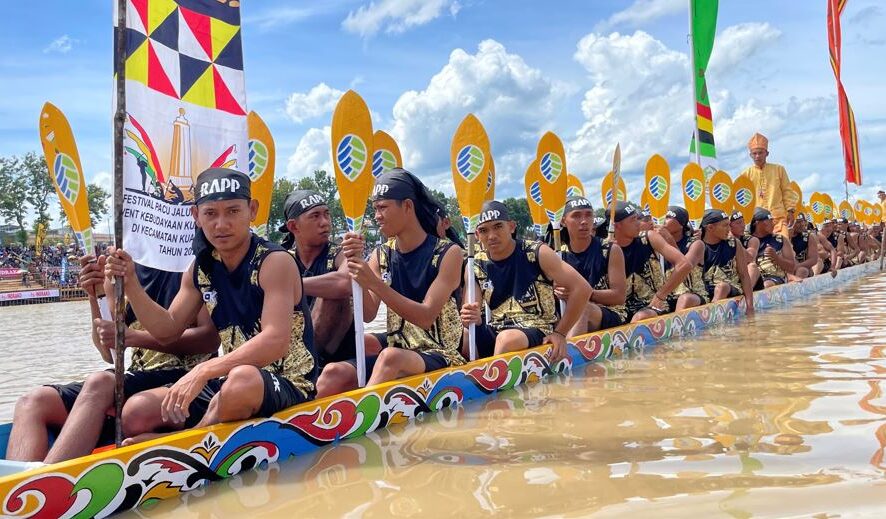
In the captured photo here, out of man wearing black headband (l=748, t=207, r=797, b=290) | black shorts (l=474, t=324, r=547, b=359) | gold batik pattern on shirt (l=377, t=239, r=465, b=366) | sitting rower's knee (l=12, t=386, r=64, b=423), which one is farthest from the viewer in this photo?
man wearing black headband (l=748, t=207, r=797, b=290)

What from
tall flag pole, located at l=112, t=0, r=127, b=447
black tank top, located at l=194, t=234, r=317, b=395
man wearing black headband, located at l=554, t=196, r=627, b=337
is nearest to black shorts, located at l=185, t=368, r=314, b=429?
black tank top, located at l=194, t=234, r=317, b=395

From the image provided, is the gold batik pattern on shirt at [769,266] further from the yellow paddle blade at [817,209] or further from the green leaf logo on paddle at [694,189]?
the yellow paddle blade at [817,209]

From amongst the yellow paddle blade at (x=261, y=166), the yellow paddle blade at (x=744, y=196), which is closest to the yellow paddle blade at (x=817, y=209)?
the yellow paddle blade at (x=744, y=196)

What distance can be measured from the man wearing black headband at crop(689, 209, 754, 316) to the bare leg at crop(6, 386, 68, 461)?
708 centimetres

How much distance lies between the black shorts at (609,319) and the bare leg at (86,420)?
13.1ft

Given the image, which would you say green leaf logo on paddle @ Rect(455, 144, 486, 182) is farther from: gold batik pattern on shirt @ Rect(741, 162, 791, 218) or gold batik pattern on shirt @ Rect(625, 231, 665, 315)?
gold batik pattern on shirt @ Rect(741, 162, 791, 218)

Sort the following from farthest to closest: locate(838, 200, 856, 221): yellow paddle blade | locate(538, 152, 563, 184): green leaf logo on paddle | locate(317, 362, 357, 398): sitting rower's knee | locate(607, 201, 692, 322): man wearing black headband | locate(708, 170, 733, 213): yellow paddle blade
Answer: locate(838, 200, 856, 221): yellow paddle blade, locate(708, 170, 733, 213): yellow paddle blade, locate(607, 201, 692, 322): man wearing black headband, locate(538, 152, 563, 184): green leaf logo on paddle, locate(317, 362, 357, 398): sitting rower's knee

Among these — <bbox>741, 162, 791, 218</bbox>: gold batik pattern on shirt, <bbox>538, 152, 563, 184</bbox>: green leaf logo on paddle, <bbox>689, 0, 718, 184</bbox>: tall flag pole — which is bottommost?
<bbox>538, 152, 563, 184</bbox>: green leaf logo on paddle

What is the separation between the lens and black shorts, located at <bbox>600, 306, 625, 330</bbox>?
5.98 metres

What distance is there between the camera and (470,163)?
5.16 metres

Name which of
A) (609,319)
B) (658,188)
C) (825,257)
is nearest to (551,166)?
(609,319)

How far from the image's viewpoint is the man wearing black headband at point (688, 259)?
750 centimetres

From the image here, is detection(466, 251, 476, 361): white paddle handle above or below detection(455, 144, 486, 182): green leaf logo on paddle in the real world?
below

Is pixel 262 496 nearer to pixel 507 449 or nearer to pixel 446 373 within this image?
pixel 507 449
